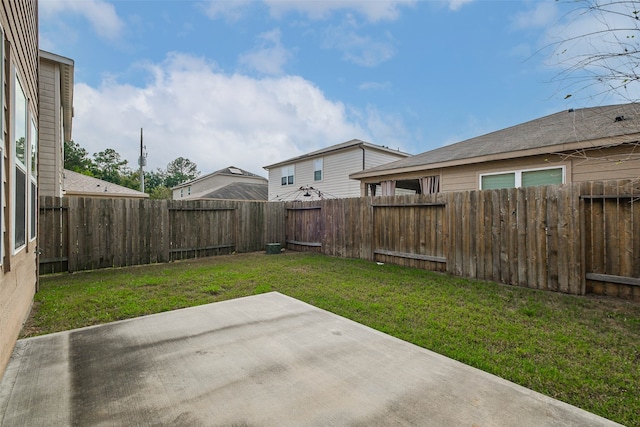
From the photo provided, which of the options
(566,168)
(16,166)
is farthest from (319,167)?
(16,166)

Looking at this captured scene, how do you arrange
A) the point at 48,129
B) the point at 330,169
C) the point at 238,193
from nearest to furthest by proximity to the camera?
the point at 48,129
the point at 330,169
the point at 238,193

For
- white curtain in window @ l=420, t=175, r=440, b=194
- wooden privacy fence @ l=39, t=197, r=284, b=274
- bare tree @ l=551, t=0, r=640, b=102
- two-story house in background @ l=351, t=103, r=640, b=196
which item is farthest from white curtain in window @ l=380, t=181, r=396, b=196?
bare tree @ l=551, t=0, r=640, b=102

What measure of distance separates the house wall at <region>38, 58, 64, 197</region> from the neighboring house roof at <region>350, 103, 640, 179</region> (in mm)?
9505

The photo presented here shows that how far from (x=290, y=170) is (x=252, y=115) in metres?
4.59

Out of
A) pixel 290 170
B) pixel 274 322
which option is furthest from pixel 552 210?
pixel 290 170

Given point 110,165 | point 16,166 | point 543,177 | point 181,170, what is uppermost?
point 181,170

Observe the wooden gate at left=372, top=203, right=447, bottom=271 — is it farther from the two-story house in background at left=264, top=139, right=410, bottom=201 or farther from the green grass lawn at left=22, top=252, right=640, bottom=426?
the two-story house in background at left=264, top=139, right=410, bottom=201

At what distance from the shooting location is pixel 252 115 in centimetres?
1991

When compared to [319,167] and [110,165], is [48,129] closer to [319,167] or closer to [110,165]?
[319,167]

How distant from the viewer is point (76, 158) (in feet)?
108

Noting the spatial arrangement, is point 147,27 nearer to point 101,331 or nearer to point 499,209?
point 101,331

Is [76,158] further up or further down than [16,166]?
further up

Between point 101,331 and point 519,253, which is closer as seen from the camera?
point 101,331

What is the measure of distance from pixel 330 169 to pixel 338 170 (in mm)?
585
